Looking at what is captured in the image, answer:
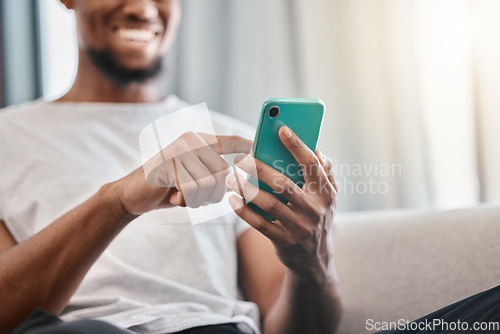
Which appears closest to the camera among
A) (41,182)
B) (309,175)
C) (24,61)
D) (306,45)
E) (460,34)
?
(309,175)

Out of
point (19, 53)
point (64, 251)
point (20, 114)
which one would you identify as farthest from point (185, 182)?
point (19, 53)

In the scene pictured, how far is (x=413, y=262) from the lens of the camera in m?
0.80

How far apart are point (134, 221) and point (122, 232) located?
1.1 inches

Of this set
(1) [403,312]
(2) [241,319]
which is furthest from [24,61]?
(1) [403,312]

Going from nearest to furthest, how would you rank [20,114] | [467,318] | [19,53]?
[467,318] < [20,114] < [19,53]

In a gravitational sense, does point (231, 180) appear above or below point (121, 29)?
below

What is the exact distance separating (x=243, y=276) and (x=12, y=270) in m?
0.41

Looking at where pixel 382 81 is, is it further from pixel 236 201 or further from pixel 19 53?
pixel 19 53

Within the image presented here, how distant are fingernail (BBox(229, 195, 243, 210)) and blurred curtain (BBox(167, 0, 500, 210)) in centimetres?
39

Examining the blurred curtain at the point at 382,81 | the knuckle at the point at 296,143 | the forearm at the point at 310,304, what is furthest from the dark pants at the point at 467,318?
the blurred curtain at the point at 382,81

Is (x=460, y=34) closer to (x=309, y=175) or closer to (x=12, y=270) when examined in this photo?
(x=309, y=175)

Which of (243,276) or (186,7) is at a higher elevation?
(186,7)

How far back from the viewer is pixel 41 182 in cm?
89

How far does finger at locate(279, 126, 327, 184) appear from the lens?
555mm
